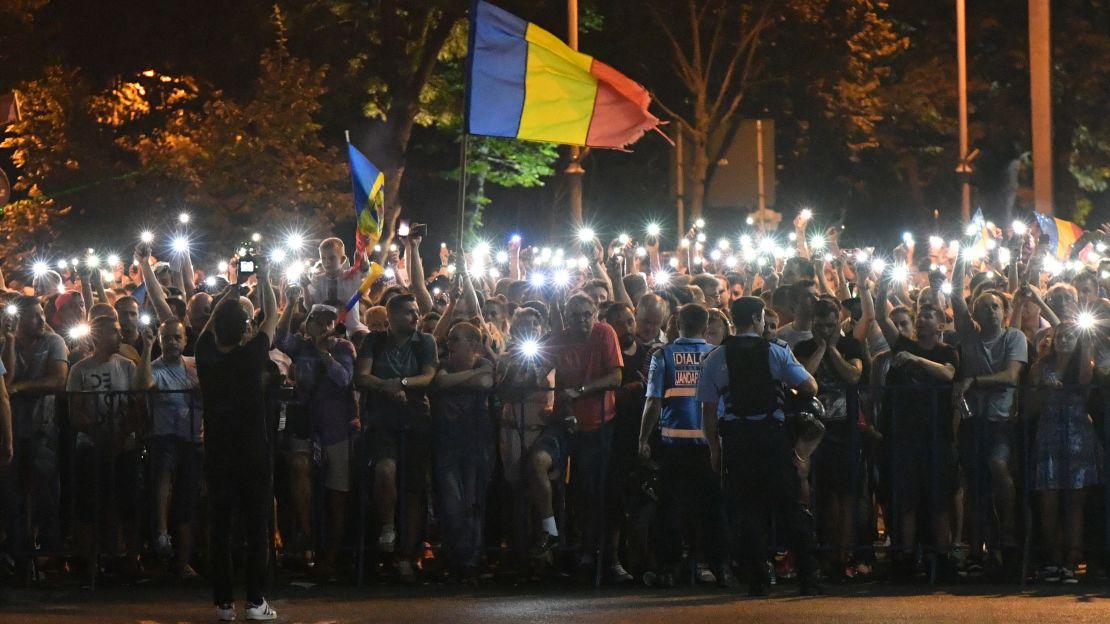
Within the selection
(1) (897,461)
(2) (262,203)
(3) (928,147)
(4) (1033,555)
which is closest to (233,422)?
(1) (897,461)

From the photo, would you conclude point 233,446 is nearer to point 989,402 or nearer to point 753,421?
point 753,421

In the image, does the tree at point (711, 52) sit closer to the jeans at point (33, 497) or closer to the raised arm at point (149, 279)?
the raised arm at point (149, 279)

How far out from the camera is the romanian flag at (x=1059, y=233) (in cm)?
1944

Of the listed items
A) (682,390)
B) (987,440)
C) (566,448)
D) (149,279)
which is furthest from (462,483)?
(987,440)

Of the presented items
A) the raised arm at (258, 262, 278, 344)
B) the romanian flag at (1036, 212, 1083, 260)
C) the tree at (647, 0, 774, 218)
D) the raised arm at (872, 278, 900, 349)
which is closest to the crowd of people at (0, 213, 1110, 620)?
the raised arm at (872, 278, 900, 349)

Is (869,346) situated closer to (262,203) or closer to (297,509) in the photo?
(297,509)

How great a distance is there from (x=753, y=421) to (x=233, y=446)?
117 inches

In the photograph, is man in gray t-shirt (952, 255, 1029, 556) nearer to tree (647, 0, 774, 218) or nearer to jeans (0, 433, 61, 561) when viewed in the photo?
jeans (0, 433, 61, 561)

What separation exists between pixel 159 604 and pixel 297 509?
131cm

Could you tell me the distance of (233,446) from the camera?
1068 centimetres

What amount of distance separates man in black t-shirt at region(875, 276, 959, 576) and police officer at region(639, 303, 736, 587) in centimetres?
134

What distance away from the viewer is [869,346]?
13.7 metres

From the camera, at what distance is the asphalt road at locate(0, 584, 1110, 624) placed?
1073cm

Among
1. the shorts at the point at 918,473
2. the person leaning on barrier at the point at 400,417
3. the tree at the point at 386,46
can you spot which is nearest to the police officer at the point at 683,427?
the shorts at the point at 918,473
